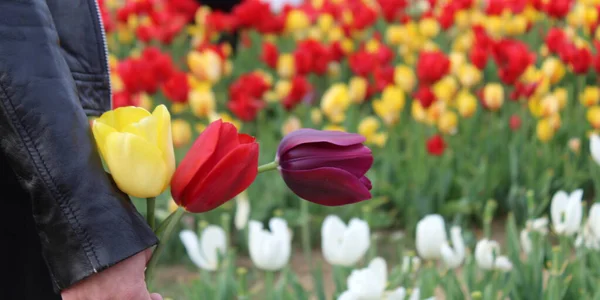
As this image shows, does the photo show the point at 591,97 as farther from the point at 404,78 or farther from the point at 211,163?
the point at 211,163

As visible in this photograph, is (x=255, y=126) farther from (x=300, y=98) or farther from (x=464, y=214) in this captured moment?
(x=464, y=214)

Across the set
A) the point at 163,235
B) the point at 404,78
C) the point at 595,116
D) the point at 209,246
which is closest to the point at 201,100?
the point at 404,78

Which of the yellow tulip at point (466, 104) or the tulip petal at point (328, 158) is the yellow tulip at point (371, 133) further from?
the tulip petal at point (328, 158)

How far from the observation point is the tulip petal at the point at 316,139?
1049mm

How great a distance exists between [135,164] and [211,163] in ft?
0.29

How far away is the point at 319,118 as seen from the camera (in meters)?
3.81

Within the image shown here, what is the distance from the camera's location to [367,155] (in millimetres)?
1062

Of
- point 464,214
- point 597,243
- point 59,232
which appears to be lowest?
point 464,214

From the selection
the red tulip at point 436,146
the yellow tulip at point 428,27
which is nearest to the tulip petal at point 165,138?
the red tulip at point 436,146

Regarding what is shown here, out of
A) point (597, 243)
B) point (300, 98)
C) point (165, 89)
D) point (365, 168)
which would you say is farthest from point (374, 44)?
point (365, 168)

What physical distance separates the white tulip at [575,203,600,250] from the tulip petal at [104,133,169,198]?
131 centimetres

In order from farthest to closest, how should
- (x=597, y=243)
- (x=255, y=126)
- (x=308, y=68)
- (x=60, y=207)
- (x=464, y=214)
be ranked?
(x=255, y=126), (x=308, y=68), (x=464, y=214), (x=597, y=243), (x=60, y=207)

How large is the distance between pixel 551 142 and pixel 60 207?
2967 millimetres

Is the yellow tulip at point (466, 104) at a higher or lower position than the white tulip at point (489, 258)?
lower
